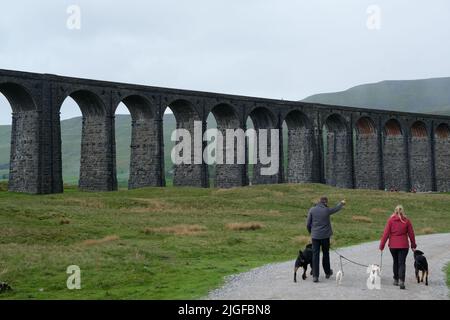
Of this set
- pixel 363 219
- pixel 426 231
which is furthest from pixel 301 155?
pixel 426 231

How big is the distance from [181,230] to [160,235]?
58.3 inches

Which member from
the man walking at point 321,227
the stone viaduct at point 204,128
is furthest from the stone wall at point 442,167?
the man walking at point 321,227

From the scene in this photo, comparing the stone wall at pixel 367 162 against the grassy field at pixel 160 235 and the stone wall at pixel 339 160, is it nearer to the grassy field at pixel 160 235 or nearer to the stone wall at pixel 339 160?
the stone wall at pixel 339 160

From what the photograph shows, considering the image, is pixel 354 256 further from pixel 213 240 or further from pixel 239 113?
pixel 239 113

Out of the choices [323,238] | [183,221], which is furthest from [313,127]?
[323,238]

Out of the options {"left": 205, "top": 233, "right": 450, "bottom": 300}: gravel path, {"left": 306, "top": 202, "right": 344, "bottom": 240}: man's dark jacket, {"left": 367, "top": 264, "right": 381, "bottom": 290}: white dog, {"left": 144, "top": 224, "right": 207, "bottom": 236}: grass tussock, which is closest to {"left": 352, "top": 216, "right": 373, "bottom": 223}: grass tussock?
{"left": 144, "top": 224, "right": 207, "bottom": 236}: grass tussock

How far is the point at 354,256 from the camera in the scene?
23188 mm

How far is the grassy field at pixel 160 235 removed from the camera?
1850cm

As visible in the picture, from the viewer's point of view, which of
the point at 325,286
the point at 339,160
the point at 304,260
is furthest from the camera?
the point at 339,160

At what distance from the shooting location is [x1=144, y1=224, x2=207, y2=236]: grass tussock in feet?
102

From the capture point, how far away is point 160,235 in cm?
3078

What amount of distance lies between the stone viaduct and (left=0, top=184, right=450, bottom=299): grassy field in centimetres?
541

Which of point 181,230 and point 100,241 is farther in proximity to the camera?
point 181,230

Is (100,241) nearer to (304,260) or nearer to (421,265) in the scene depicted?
(304,260)
